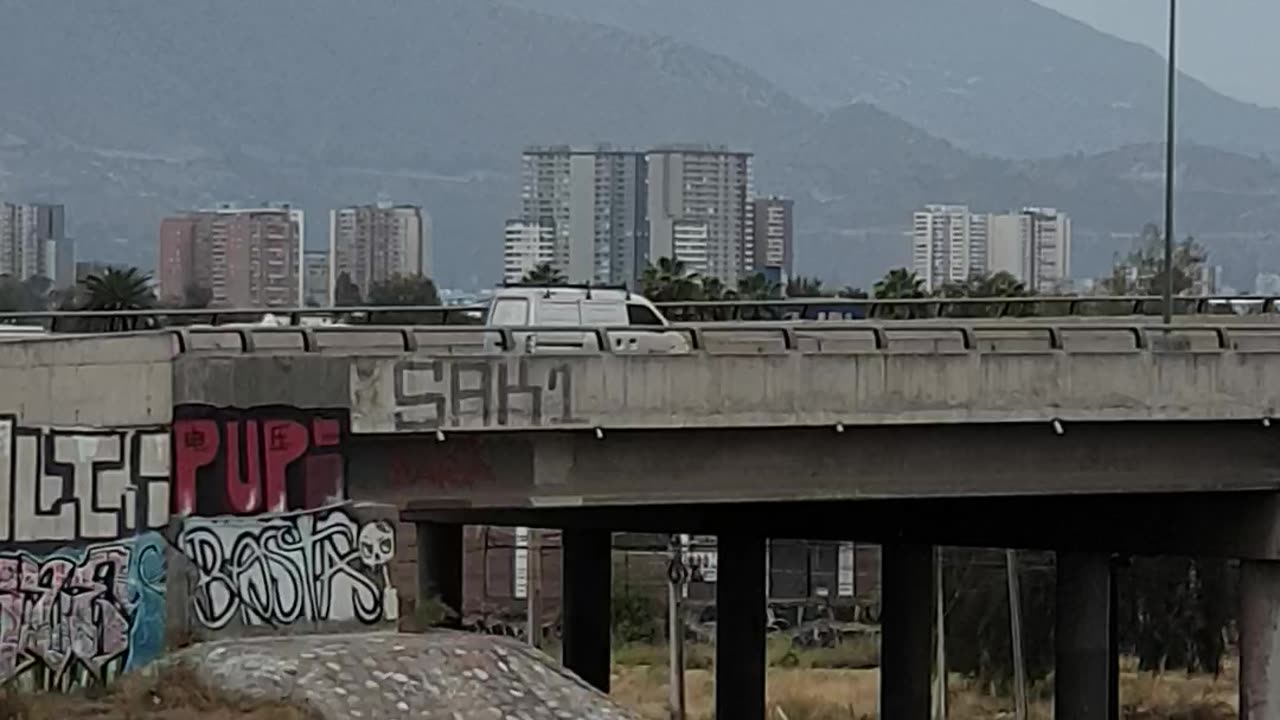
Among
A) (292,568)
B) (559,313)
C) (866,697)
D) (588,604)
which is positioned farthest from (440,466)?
(866,697)

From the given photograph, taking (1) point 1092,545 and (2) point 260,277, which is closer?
(1) point 1092,545

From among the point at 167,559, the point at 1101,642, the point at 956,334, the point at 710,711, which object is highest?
the point at 956,334

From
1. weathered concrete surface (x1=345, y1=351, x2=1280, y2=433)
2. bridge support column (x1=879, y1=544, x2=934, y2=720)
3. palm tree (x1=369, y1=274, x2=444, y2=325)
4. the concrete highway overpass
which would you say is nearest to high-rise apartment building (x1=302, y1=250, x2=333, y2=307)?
palm tree (x1=369, y1=274, x2=444, y2=325)

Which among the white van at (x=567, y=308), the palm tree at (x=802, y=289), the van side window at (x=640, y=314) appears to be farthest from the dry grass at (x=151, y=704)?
the palm tree at (x=802, y=289)

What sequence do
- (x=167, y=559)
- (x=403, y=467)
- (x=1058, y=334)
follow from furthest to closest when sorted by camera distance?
(x=1058, y=334)
(x=403, y=467)
(x=167, y=559)

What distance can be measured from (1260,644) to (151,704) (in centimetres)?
1768

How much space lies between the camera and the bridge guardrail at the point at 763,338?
31.0 metres

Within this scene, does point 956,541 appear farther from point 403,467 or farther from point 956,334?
point 403,467

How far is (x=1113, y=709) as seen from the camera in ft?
156

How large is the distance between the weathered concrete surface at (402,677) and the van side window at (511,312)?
12374mm

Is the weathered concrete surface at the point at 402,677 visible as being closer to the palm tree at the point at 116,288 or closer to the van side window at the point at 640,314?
the van side window at the point at 640,314

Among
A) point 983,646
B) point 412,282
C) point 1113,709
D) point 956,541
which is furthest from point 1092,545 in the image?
point 412,282

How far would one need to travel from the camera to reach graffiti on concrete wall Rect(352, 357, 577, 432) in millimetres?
29547

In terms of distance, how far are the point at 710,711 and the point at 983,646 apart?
1404cm
